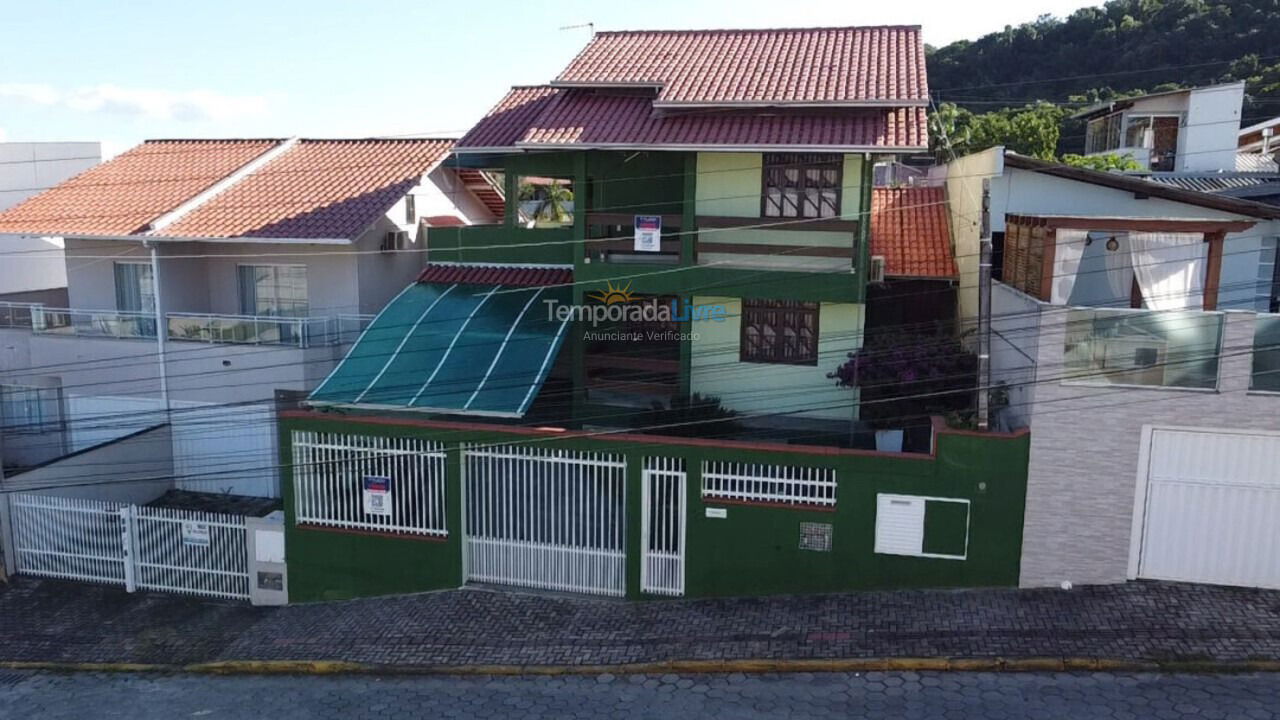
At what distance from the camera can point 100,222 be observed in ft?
64.2

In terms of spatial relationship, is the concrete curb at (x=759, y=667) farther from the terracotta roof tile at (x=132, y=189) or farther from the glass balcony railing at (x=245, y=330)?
the terracotta roof tile at (x=132, y=189)

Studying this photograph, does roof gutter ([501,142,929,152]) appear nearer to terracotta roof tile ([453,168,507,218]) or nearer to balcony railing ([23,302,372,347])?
balcony railing ([23,302,372,347])

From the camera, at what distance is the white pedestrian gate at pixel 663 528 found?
13.5 meters

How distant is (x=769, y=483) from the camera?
520 inches

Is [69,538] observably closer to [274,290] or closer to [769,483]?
[274,290]

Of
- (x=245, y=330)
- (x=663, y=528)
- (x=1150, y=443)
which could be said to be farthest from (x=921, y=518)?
(x=245, y=330)

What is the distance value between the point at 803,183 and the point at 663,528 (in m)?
6.63

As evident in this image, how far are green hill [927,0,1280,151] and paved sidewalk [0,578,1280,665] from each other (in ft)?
99.9

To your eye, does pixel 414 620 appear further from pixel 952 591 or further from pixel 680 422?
pixel 952 591

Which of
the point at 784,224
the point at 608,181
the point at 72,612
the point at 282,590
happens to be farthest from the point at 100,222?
the point at 784,224

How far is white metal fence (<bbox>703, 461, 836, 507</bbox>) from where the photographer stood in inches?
514

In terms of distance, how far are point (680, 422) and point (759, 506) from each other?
336cm

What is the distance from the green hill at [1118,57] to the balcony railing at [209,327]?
2885 cm

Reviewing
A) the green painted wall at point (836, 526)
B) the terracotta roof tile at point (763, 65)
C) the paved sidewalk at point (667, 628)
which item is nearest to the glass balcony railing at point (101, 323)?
the paved sidewalk at point (667, 628)
